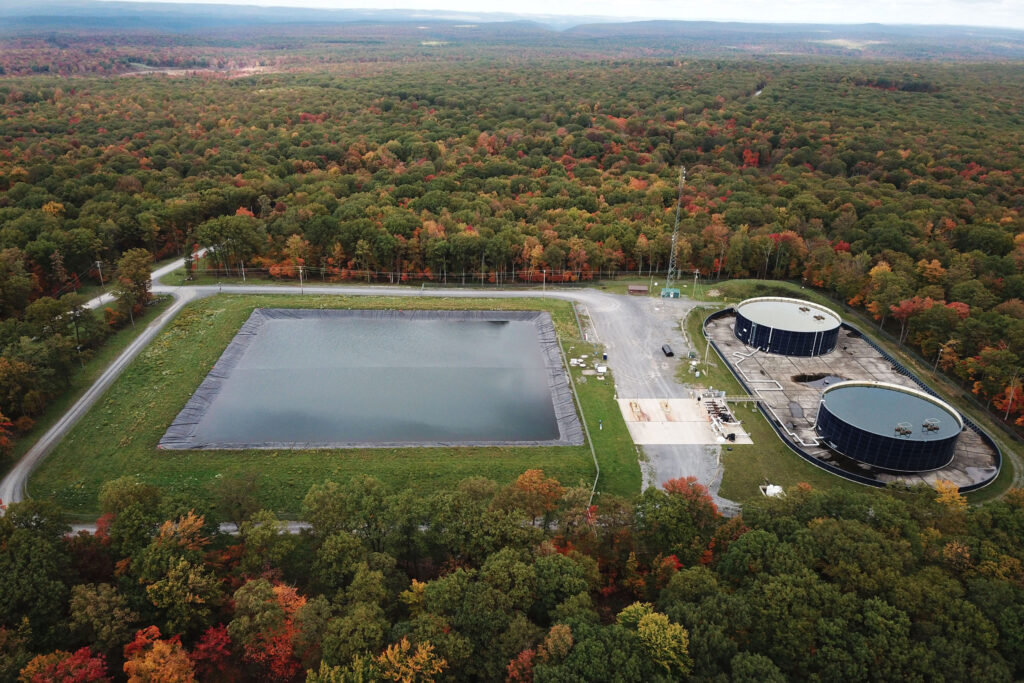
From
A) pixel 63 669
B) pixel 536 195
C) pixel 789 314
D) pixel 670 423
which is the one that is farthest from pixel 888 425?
pixel 536 195

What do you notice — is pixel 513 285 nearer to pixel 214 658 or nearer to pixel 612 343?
pixel 612 343

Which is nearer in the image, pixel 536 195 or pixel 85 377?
pixel 85 377

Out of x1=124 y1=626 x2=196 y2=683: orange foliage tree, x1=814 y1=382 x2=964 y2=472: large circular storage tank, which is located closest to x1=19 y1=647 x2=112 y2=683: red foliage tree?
x1=124 y1=626 x2=196 y2=683: orange foliage tree

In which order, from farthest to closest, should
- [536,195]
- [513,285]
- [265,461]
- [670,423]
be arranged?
1. [536,195]
2. [513,285]
3. [670,423]
4. [265,461]

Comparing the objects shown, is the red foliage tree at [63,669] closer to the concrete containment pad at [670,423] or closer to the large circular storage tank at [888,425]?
the concrete containment pad at [670,423]

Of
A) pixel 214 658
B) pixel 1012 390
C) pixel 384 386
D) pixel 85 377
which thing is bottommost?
pixel 384 386

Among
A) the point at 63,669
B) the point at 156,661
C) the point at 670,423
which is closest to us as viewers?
the point at 63,669

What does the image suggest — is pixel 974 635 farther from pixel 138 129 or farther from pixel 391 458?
pixel 138 129
